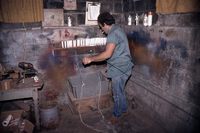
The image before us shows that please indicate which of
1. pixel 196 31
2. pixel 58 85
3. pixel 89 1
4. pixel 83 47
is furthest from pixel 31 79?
pixel 196 31


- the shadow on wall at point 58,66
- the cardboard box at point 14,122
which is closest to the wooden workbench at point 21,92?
the cardboard box at point 14,122

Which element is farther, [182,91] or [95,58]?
[95,58]

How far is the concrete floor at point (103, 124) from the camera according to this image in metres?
3.36

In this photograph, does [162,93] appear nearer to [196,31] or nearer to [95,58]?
[196,31]

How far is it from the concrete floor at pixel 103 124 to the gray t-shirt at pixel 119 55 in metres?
1.26

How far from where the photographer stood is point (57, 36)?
4176 millimetres

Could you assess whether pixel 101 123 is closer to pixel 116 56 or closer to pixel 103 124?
pixel 103 124

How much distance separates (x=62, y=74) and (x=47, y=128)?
1.55 meters

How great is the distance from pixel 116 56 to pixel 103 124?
5.62 feet

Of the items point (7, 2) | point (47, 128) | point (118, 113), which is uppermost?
point (7, 2)

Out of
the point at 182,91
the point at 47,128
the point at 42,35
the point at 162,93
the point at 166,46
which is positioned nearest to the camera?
the point at 182,91

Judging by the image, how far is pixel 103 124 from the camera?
3578 mm

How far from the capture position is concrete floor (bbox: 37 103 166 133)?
3.36 m

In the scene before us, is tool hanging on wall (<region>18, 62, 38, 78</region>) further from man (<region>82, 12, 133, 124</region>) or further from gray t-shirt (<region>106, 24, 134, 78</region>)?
gray t-shirt (<region>106, 24, 134, 78</region>)
